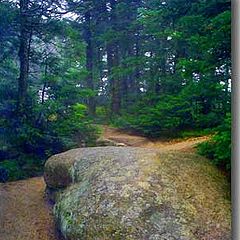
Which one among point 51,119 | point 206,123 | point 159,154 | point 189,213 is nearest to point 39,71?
point 51,119

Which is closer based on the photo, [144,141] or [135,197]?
[135,197]

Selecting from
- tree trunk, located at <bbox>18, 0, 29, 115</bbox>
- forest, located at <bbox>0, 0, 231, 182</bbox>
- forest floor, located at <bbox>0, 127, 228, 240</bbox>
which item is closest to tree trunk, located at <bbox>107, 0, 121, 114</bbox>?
forest, located at <bbox>0, 0, 231, 182</bbox>

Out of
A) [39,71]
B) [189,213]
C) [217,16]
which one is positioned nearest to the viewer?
[189,213]

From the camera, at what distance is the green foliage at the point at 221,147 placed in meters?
1.68

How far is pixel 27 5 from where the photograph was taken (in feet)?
6.13

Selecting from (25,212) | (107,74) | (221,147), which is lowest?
(25,212)

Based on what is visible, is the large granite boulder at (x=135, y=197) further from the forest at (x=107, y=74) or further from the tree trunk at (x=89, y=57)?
the tree trunk at (x=89, y=57)

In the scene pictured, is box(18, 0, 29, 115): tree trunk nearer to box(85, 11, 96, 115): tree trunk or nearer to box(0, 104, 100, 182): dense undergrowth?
box(0, 104, 100, 182): dense undergrowth

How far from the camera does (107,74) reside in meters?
1.82

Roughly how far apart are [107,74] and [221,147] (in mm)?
597

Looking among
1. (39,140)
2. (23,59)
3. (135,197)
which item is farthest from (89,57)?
(135,197)

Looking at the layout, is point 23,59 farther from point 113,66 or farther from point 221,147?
point 221,147

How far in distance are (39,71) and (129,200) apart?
727 mm

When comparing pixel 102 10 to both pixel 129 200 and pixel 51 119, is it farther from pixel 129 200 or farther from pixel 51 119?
pixel 129 200
